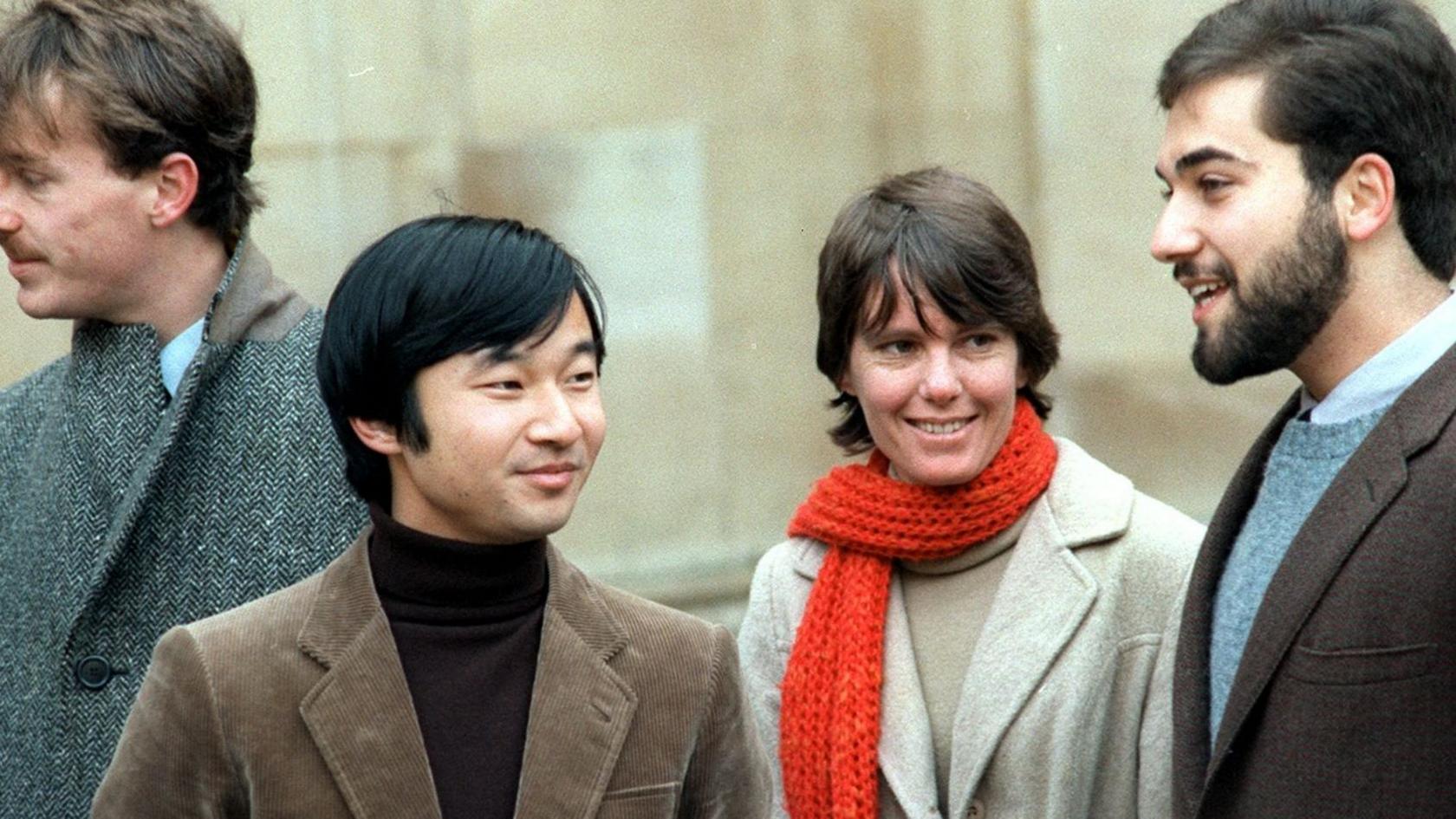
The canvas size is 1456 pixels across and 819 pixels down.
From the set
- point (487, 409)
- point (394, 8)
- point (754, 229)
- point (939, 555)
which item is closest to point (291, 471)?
point (487, 409)

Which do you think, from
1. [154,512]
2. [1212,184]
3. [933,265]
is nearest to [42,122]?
[154,512]

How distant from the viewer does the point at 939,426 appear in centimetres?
369

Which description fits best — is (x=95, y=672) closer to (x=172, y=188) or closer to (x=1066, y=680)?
(x=172, y=188)

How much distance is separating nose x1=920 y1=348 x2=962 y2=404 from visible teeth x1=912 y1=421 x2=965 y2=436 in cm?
5

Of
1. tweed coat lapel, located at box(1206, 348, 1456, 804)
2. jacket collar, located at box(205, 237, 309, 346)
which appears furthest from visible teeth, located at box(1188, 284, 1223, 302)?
jacket collar, located at box(205, 237, 309, 346)

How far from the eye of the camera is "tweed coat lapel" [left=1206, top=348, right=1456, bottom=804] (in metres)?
2.84

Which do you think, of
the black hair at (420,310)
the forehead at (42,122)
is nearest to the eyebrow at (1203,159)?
the black hair at (420,310)

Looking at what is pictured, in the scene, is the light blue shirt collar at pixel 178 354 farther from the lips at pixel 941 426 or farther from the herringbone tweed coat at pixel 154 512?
the lips at pixel 941 426

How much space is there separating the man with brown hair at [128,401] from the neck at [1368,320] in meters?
1.49

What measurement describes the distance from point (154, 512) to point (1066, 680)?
4.83 feet

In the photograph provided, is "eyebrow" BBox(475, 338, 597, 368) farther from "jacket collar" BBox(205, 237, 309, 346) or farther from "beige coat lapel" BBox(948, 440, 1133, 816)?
"beige coat lapel" BBox(948, 440, 1133, 816)

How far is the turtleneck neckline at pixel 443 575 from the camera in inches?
→ 116

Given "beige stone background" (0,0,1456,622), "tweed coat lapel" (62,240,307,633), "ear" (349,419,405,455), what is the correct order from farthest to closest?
1. "beige stone background" (0,0,1456,622)
2. "tweed coat lapel" (62,240,307,633)
3. "ear" (349,419,405,455)

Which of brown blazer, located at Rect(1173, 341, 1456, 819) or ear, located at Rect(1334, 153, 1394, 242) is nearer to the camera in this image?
brown blazer, located at Rect(1173, 341, 1456, 819)
